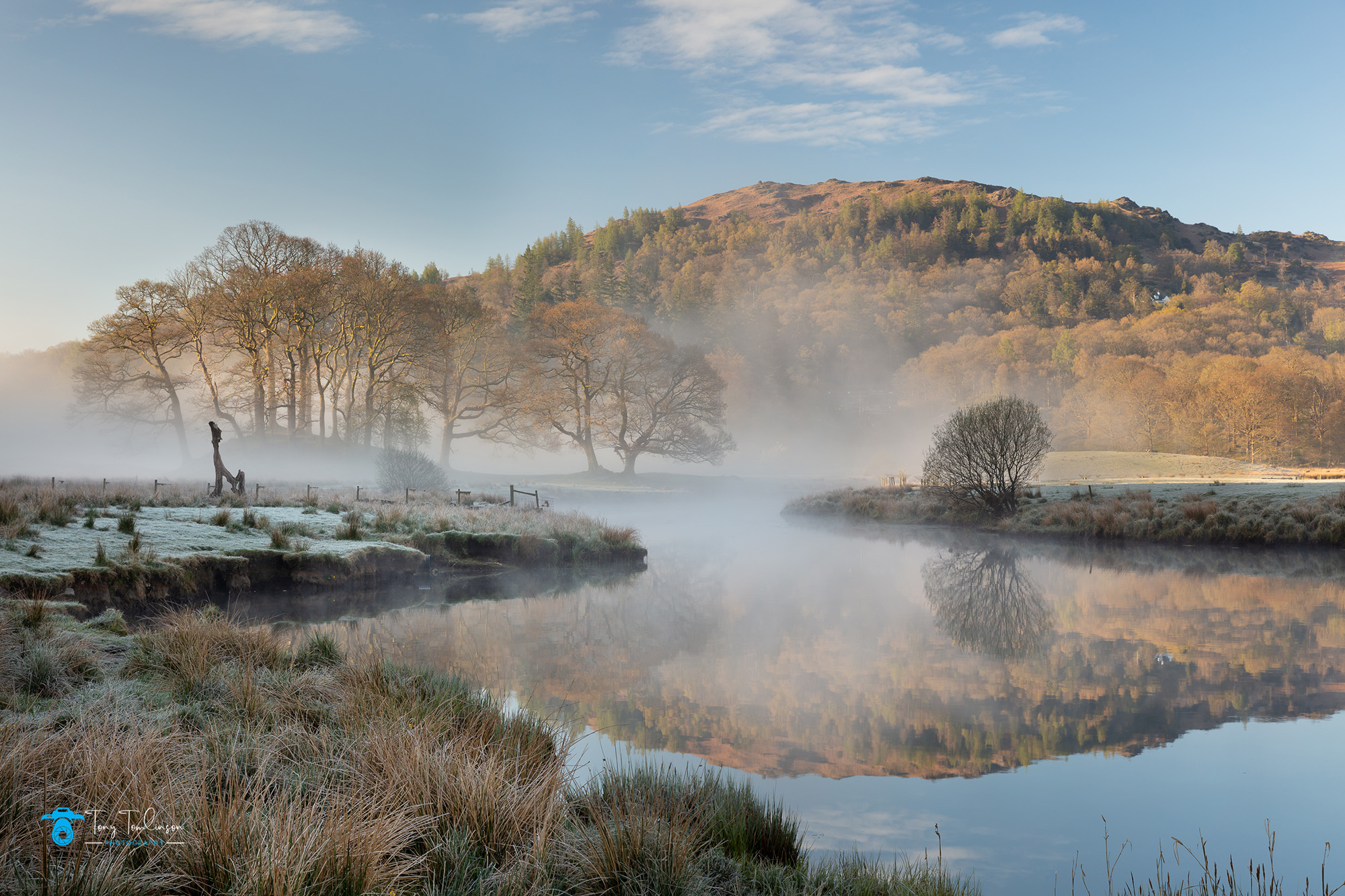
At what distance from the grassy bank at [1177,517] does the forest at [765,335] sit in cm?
1580

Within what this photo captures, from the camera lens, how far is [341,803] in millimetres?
2709

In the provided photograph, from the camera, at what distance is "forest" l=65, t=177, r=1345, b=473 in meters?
→ 32.1

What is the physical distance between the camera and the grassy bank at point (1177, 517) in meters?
19.0

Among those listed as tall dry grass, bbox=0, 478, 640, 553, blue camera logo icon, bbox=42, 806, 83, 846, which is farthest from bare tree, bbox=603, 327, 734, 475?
blue camera logo icon, bbox=42, 806, 83, 846

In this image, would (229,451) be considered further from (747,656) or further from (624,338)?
(747,656)

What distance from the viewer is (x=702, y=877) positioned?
290 centimetres

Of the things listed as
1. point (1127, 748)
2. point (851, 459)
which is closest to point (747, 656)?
point (1127, 748)

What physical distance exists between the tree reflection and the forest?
72.5 feet

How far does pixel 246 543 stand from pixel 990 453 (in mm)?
22390

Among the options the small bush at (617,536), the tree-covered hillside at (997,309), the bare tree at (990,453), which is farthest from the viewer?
the tree-covered hillside at (997,309)

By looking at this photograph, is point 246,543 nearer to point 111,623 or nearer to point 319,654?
point 111,623

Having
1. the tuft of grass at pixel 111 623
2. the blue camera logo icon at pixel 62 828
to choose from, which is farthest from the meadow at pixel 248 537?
the blue camera logo icon at pixel 62 828

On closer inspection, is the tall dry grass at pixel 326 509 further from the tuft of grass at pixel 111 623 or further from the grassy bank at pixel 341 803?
the grassy bank at pixel 341 803

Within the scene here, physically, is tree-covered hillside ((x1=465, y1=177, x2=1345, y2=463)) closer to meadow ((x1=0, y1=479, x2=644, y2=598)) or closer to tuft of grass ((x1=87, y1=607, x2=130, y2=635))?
meadow ((x1=0, y1=479, x2=644, y2=598))
